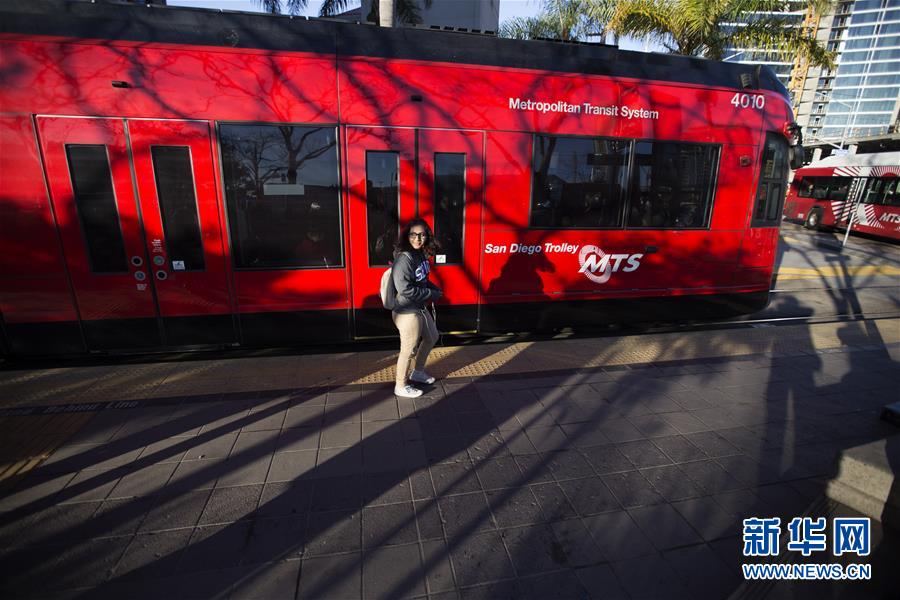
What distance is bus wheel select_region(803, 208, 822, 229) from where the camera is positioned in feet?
67.9

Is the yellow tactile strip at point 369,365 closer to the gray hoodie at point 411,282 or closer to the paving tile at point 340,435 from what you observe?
the paving tile at point 340,435

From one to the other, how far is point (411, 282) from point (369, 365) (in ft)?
5.03

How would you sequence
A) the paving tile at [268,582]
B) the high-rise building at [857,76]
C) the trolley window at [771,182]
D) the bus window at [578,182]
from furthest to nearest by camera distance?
the high-rise building at [857,76] → the trolley window at [771,182] → the bus window at [578,182] → the paving tile at [268,582]

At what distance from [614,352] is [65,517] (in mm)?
5416

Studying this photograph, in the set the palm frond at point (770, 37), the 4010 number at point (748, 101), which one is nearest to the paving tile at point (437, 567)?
the 4010 number at point (748, 101)

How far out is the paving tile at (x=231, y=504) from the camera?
9.18 ft

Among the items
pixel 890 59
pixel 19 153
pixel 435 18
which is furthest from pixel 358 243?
pixel 890 59

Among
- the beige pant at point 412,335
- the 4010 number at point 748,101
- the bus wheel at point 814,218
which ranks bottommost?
the bus wheel at point 814,218

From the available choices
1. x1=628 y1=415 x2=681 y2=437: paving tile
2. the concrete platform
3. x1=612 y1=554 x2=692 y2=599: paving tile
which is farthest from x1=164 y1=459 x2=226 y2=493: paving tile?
x1=628 y1=415 x2=681 y2=437: paving tile

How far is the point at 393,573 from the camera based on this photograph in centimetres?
243

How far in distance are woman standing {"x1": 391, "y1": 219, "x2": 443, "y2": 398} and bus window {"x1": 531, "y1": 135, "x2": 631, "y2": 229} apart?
1991mm

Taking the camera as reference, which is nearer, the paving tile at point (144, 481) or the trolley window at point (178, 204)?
the paving tile at point (144, 481)

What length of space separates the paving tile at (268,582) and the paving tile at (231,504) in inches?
18.2

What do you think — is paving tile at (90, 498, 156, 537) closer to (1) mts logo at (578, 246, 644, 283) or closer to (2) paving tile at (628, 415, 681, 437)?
(2) paving tile at (628, 415, 681, 437)
